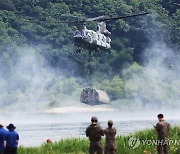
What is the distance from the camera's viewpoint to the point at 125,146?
34.6 m

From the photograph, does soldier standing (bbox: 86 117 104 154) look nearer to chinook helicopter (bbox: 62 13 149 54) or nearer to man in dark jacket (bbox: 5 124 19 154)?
man in dark jacket (bbox: 5 124 19 154)

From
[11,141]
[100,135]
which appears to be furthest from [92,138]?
[11,141]

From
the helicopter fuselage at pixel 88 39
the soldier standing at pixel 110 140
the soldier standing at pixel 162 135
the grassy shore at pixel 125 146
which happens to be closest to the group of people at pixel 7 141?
the soldier standing at pixel 110 140

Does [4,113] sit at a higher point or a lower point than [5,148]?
higher

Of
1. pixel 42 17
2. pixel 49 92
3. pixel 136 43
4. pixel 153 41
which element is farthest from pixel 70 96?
pixel 42 17

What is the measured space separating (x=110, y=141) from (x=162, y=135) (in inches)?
90.1

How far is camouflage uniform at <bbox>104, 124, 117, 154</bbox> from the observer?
30.0 m

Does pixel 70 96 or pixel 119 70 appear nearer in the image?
pixel 119 70

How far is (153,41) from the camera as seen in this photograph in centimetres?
13900

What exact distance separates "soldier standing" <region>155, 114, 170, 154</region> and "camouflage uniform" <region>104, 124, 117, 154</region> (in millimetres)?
1989

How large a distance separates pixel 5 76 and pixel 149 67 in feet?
87.6

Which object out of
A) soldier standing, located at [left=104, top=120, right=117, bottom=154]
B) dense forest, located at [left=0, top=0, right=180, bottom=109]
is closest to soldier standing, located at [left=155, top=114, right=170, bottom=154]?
soldier standing, located at [left=104, top=120, right=117, bottom=154]

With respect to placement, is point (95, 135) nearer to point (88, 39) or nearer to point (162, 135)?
point (162, 135)

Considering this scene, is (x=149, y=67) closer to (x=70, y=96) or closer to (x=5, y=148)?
(x=70, y=96)
